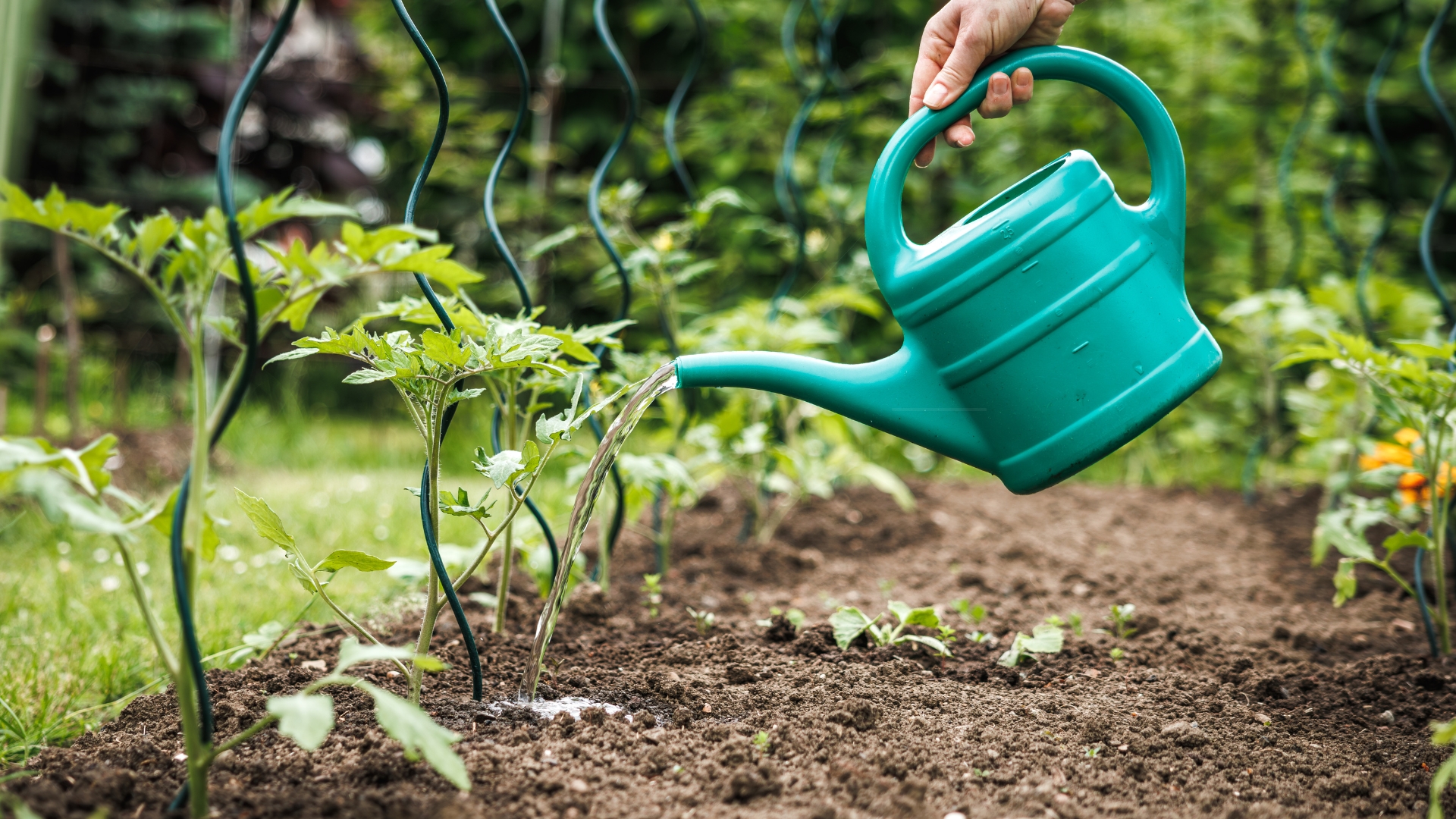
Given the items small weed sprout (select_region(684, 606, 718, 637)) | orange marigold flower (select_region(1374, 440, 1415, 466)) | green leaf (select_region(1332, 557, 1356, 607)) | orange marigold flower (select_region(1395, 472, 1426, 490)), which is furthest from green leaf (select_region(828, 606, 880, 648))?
orange marigold flower (select_region(1395, 472, 1426, 490))

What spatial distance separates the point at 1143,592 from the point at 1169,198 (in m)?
0.94

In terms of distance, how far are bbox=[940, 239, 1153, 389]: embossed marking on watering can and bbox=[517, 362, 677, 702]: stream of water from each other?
0.35 meters

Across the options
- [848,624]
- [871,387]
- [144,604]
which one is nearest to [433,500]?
[144,604]

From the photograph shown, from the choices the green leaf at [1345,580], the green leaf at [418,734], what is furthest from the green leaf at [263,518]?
the green leaf at [1345,580]

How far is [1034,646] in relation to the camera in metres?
1.39

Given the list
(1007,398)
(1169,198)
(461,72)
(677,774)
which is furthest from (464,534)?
(461,72)

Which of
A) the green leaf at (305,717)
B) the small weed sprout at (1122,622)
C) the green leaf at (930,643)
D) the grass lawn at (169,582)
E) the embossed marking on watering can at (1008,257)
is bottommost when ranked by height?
the small weed sprout at (1122,622)

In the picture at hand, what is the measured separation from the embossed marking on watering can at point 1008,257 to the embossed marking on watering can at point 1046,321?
6 cm

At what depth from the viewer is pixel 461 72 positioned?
483cm

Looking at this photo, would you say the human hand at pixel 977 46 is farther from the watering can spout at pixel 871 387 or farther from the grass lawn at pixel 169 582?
the grass lawn at pixel 169 582

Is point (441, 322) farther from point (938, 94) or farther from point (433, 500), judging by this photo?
point (938, 94)

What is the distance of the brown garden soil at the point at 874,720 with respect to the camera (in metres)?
0.99

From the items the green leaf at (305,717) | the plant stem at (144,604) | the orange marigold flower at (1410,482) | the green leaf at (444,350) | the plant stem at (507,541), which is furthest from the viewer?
the orange marigold flower at (1410,482)

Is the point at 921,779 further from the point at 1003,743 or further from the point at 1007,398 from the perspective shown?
the point at 1007,398
